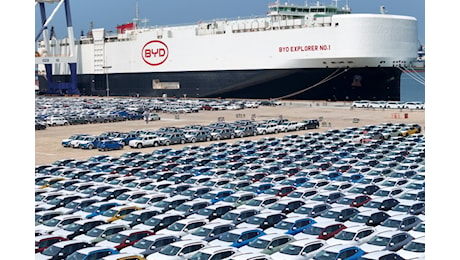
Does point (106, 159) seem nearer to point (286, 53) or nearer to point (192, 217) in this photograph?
point (192, 217)

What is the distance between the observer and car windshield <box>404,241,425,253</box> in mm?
14141

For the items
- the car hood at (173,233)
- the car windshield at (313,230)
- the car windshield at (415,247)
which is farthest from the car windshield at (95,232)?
the car windshield at (415,247)

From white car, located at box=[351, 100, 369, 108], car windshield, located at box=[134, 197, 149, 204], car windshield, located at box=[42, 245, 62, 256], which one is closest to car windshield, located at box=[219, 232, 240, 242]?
car windshield, located at box=[42, 245, 62, 256]

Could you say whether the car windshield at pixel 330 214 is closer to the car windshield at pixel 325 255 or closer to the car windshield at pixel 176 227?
the car windshield at pixel 325 255

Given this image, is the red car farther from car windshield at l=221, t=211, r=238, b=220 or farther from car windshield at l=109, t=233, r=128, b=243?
car windshield at l=221, t=211, r=238, b=220

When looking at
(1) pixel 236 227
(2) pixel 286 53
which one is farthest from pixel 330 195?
(2) pixel 286 53

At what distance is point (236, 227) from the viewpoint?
56.9 ft

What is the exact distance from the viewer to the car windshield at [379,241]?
1492cm

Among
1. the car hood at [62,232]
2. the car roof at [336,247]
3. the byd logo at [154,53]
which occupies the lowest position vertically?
the car hood at [62,232]

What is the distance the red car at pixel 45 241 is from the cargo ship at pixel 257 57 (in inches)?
2358

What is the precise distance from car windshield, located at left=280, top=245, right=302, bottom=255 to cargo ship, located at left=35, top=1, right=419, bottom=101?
59899 millimetres

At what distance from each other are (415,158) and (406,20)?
50.0 m

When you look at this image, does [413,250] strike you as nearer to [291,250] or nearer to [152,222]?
[291,250]

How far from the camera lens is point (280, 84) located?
7944 cm
